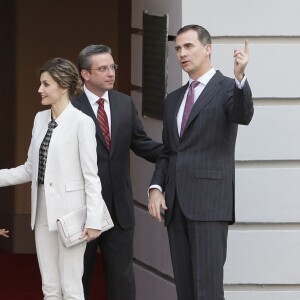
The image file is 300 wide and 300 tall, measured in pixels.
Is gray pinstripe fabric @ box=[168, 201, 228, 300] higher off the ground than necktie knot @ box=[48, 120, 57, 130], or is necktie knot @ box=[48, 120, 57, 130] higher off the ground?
necktie knot @ box=[48, 120, 57, 130]

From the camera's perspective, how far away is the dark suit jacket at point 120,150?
901cm

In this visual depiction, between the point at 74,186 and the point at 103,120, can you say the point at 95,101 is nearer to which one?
the point at 103,120

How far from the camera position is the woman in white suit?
831 centimetres

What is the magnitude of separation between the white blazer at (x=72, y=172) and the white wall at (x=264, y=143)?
1349 millimetres

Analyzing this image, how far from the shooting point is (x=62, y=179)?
8.32 m

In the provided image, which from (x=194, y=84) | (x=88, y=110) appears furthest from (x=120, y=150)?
(x=194, y=84)

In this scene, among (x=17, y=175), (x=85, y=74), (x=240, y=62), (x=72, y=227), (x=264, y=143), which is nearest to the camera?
(x=240, y=62)

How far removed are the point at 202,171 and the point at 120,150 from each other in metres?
0.93

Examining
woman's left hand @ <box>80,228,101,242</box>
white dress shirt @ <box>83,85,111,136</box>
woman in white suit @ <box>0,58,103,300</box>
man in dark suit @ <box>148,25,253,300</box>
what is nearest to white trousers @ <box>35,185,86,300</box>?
woman in white suit @ <box>0,58,103,300</box>

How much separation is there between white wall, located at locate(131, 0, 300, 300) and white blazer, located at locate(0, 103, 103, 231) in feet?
4.42

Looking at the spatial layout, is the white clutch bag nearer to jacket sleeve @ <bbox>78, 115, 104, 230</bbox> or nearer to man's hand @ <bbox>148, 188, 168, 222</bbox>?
jacket sleeve @ <bbox>78, 115, 104, 230</bbox>

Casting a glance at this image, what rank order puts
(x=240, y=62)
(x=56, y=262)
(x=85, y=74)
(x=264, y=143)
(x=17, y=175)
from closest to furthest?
(x=240, y=62) < (x=56, y=262) < (x=17, y=175) < (x=85, y=74) < (x=264, y=143)

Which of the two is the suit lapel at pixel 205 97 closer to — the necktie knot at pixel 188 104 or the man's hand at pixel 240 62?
the necktie knot at pixel 188 104

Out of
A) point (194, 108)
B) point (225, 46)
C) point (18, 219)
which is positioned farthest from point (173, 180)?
point (18, 219)
